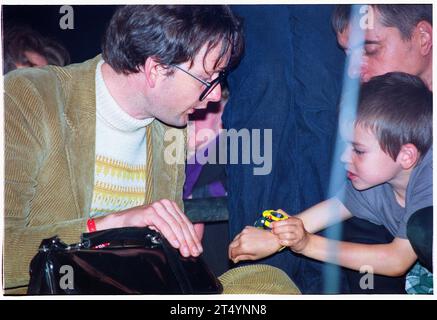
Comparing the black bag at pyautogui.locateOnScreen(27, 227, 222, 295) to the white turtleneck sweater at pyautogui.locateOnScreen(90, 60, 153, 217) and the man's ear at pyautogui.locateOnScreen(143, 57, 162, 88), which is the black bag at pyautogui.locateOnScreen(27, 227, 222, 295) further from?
the man's ear at pyautogui.locateOnScreen(143, 57, 162, 88)

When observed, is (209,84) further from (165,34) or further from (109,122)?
(109,122)

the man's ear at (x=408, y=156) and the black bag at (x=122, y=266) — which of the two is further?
the man's ear at (x=408, y=156)

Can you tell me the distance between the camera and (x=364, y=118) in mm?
1743

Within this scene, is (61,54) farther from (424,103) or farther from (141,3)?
(424,103)

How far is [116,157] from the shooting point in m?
1.68

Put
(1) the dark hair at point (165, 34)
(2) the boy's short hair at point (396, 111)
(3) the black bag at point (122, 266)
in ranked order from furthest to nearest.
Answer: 1. (2) the boy's short hair at point (396, 111)
2. (1) the dark hair at point (165, 34)
3. (3) the black bag at point (122, 266)

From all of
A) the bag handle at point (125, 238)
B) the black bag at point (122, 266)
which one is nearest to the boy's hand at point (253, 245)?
the black bag at point (122, 266)

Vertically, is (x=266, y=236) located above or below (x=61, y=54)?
below

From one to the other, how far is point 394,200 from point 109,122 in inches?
32.7

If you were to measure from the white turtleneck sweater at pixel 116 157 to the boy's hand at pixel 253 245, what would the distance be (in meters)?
0.30

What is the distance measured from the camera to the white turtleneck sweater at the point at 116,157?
1.66 m

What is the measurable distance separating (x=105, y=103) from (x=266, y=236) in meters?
0.59

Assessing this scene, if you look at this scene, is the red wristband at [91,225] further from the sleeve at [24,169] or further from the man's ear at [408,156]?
the man's ear at [408,156]
